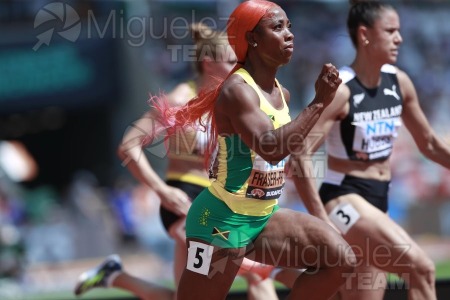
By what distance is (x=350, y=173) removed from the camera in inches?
236

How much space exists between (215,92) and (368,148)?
1565 mm

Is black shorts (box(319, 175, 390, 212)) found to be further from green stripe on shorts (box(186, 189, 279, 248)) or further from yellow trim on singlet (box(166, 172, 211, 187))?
green stripe on shorts (box(186, 189, 279, 248))

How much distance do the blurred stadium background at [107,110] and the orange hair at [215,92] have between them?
8.60m

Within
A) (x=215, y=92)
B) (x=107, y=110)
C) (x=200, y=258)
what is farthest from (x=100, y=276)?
(x=107, y=110)

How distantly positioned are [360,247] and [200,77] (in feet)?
5.66

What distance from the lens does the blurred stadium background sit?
14.9 meters

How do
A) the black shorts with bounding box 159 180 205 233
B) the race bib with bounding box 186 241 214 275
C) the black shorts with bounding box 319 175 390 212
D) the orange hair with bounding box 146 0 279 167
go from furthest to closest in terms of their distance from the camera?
the black shorts with bounding box 159 180 205 233
the black shorts with bounding box 319 175 390 212
the orange hair with bounding box 146 0 279 167
the race bib with bounding box 186 241 214 275

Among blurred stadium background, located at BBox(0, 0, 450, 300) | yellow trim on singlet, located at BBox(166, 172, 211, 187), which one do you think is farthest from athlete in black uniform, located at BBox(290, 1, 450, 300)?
blurred stadium background, located at BBox(0, 0, 450, 300)

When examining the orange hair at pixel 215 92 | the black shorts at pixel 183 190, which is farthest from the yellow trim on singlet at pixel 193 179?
the orange hair at pixel 215 92

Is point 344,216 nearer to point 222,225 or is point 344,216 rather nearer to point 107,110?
point 222,225

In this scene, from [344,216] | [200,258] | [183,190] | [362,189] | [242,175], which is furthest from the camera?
[183,190]

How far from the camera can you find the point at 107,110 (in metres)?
17.6

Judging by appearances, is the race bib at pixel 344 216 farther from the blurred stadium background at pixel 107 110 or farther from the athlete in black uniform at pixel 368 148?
the blurred stadium background at pixel 107 110

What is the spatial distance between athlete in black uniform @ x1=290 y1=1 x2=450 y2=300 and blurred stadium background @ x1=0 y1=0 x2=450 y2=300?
26.7 ft
